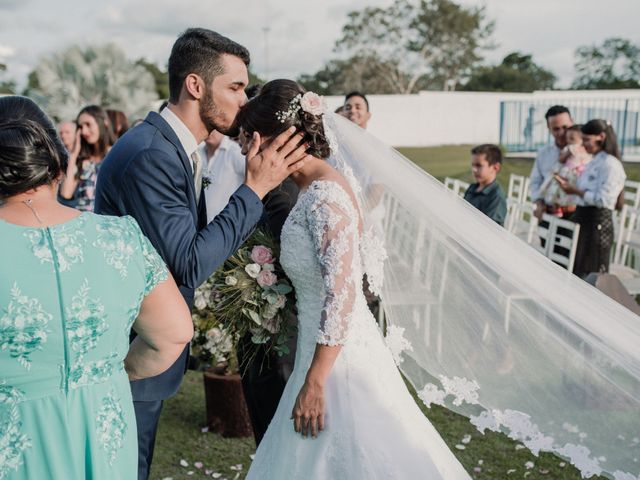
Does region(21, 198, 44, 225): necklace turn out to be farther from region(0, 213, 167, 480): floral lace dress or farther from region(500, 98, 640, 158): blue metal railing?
region(500, 98, 640, 158): blue metal railing

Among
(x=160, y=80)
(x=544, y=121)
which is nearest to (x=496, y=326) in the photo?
(x=544, y=121)

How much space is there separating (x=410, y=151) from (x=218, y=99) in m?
28.4

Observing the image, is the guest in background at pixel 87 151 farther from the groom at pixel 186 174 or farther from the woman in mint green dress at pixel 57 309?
the woman in mint green dress at pixel 57 309

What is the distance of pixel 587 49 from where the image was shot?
62.1 meters

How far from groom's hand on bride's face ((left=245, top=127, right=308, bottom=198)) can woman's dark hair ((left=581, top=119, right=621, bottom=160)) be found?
5.20 meters

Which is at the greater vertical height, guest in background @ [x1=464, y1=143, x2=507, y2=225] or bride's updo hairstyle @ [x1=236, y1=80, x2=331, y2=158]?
bride's updo hairstyle @ [x1=236, y1=80, x2=331, y2=158]

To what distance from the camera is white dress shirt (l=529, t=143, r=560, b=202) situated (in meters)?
7.67

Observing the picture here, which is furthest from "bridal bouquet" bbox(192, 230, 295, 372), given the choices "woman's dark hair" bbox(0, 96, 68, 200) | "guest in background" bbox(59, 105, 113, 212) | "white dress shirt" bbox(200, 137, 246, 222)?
"guest in background" bbox(59, 105, 113, 212)

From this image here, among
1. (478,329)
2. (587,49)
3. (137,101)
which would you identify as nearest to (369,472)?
(478,329)

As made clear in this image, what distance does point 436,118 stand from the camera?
34.8 m

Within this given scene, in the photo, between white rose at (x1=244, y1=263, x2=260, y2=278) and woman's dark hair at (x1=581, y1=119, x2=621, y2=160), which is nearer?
white rose at (x1=244, y1=263, x2=260, y2=278)

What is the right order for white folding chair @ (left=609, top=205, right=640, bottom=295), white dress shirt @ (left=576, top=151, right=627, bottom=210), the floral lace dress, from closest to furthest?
1. the floral lace dress
2. white folding chair @ (left=609, top=205, right=640, bottom=295)
3. white dress shirt @ (left=576, top=151, right=627, bottom=210)

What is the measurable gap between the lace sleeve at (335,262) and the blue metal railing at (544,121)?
2007cm

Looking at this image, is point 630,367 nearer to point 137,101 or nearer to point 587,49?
point 137,101
